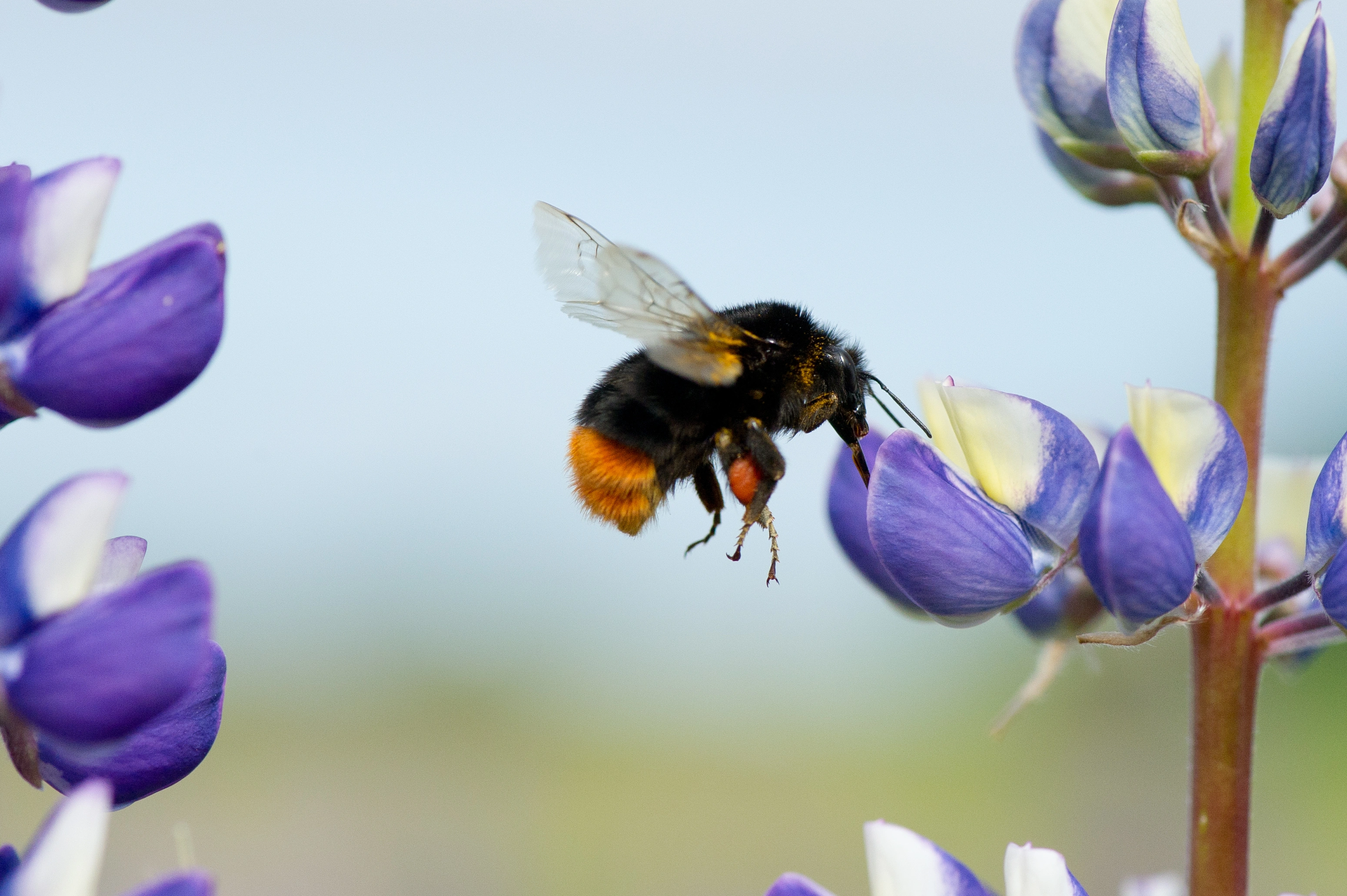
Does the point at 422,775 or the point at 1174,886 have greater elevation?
the point at 1174,886

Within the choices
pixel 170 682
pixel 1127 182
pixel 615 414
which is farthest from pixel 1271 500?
pixel 170 682

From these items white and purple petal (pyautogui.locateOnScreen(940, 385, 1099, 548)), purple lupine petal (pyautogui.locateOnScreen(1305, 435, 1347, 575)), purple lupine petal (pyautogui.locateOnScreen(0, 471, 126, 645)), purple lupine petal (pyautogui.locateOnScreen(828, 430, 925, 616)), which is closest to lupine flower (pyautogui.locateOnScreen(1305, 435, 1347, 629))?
purple lupine petal (pyautogui.locateOnScreen(1305, 435, 1347, 575))

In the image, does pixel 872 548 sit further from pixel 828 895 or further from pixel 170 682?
pixel 170 682

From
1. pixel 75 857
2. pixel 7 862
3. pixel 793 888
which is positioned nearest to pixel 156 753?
pixel 7 862

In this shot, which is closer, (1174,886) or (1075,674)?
(1174,886)

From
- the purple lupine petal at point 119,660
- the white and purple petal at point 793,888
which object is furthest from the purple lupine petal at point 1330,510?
the purple lupine petal at point 119,660

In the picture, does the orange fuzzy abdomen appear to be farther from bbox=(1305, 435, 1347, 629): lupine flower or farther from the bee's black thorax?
bbox=(1305, 435, 1347, 629): lupine flower

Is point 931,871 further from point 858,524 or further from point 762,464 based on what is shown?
point 762,464
